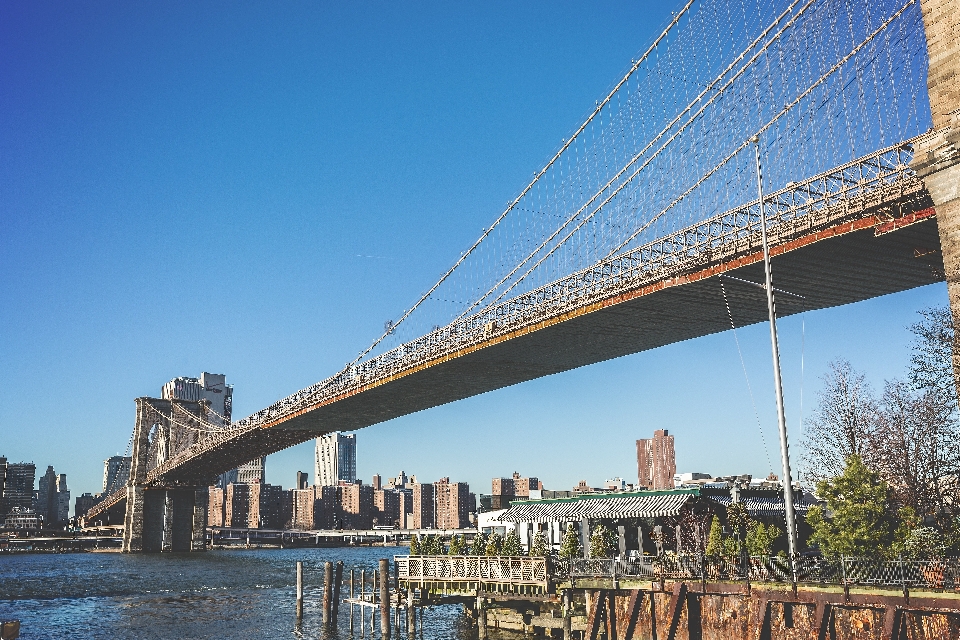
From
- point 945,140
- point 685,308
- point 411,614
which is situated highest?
point 685,308

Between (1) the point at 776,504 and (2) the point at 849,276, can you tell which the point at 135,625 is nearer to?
(1) the point at 776,504

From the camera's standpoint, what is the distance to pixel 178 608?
4841 cm

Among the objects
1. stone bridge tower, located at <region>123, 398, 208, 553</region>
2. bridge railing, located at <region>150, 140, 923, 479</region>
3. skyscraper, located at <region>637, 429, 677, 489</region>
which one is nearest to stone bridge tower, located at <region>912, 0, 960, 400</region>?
bridge railing, located at <region>150, 140, 923, 479</region>

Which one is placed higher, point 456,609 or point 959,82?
point 959,82

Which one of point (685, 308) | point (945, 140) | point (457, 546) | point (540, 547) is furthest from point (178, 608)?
point (945, 140)

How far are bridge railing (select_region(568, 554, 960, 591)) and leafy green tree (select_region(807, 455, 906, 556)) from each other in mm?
2905

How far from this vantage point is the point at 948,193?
23.3 meters

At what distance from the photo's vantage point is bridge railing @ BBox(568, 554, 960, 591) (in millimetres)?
21406

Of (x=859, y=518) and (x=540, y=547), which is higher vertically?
(x=859, y=518)

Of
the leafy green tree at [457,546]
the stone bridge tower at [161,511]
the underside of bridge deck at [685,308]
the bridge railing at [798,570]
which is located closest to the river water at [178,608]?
the leafy green tree at [457,546]

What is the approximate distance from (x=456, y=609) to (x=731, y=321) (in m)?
19.9

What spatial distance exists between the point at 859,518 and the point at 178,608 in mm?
34547

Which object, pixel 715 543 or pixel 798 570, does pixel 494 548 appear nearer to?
pixel 715 543

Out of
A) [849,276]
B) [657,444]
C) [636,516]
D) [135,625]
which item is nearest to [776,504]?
[636,516]
